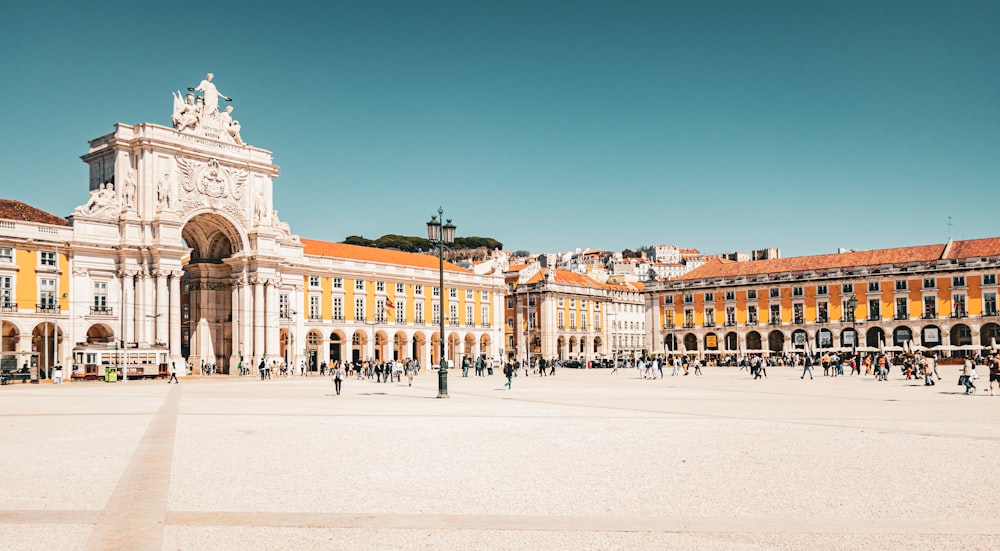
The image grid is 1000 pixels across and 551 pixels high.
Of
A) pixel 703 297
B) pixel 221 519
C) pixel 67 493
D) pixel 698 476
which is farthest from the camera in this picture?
pixel 703 297

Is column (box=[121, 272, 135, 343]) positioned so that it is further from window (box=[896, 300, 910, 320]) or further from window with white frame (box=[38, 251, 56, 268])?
window (box=[896, 300, 910, 320])

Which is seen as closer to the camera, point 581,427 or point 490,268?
point 581,427

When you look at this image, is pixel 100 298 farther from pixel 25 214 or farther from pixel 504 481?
pixel 504 481

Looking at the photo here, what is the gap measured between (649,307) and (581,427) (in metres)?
88.7

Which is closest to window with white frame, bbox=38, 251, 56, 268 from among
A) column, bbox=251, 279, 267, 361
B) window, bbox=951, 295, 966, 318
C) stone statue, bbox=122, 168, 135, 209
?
stone statue, bbox=122, 168, 135, 209

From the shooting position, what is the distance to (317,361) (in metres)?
72.4

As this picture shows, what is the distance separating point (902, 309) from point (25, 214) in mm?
80305

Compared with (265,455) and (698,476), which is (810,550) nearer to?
(698,476)

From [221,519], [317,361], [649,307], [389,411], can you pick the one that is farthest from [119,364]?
[649,307]

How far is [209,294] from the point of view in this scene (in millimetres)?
68250

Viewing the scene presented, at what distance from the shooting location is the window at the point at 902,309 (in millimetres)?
87750

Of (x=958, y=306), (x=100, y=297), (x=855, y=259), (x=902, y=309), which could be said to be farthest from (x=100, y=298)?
(x=958, y=306)

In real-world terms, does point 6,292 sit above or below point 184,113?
below

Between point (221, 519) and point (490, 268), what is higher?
point (490, 268)
